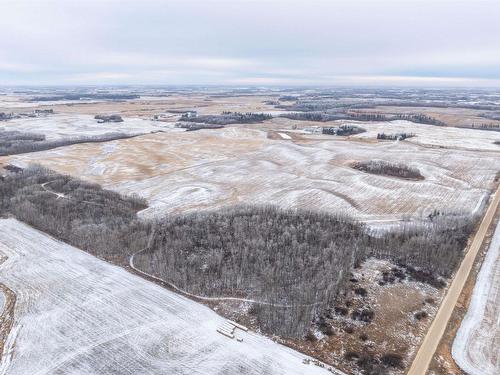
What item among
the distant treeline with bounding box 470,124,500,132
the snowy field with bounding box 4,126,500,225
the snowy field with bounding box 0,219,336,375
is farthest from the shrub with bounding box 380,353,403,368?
the distant treeline with bounding box 470,124,500,132

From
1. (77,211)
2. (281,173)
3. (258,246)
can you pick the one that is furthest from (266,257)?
(281,173)

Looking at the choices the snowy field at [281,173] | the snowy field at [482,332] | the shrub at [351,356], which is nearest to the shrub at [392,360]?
the shrub at [351,356]

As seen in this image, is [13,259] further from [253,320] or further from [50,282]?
[253,320]

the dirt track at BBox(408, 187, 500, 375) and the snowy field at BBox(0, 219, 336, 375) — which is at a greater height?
the snowy field at BBox(0, 219, 336, 375)

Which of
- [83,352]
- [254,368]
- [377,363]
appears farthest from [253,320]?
[83,352]

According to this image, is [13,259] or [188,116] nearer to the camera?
[13,259]

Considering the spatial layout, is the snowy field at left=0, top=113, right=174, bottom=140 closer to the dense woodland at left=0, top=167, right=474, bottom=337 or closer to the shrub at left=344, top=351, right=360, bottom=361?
the dense woodland at left=0, top=167, right=474, bottom=337

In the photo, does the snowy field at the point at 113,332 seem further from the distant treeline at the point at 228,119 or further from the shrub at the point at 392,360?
the distant treeline at the point at 228,119
